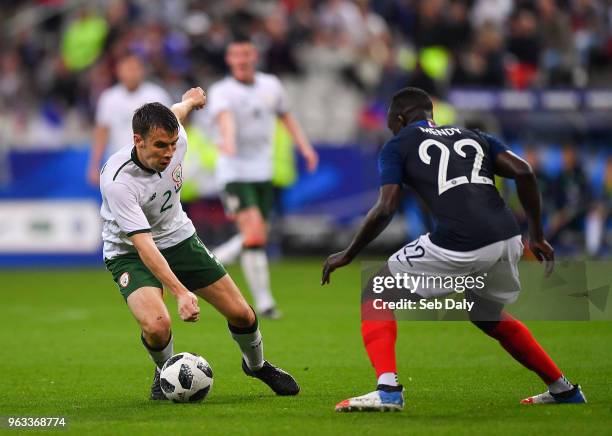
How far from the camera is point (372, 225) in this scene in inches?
267

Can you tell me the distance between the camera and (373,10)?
24.2 m

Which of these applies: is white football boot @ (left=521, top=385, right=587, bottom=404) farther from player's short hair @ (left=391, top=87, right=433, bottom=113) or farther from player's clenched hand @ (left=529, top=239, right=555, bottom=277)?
player's short hair @ (left=391, top=87, right=433, bottom=113)

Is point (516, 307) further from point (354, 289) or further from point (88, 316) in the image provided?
point (354, 289)

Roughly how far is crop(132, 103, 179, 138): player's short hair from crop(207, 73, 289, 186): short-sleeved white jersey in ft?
18.4

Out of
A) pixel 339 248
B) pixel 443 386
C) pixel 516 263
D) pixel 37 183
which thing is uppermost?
pixel 516 263

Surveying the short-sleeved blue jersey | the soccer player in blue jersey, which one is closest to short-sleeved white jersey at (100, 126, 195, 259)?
the soccer player in blue jersey

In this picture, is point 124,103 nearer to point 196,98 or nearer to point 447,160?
point 196,98

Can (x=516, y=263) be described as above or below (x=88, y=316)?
above

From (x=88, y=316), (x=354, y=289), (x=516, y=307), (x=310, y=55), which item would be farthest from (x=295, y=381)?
(x=310, y=55)

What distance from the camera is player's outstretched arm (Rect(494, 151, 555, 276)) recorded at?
6.94m

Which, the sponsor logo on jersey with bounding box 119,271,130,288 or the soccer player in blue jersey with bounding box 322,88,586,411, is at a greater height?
the soccer player in blue jersey with bounding box 322,88,586,411

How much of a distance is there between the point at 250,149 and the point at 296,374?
464cm

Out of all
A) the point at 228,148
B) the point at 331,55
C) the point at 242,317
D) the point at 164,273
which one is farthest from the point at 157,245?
the point at 331,55

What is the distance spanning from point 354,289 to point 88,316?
408 centimetres
